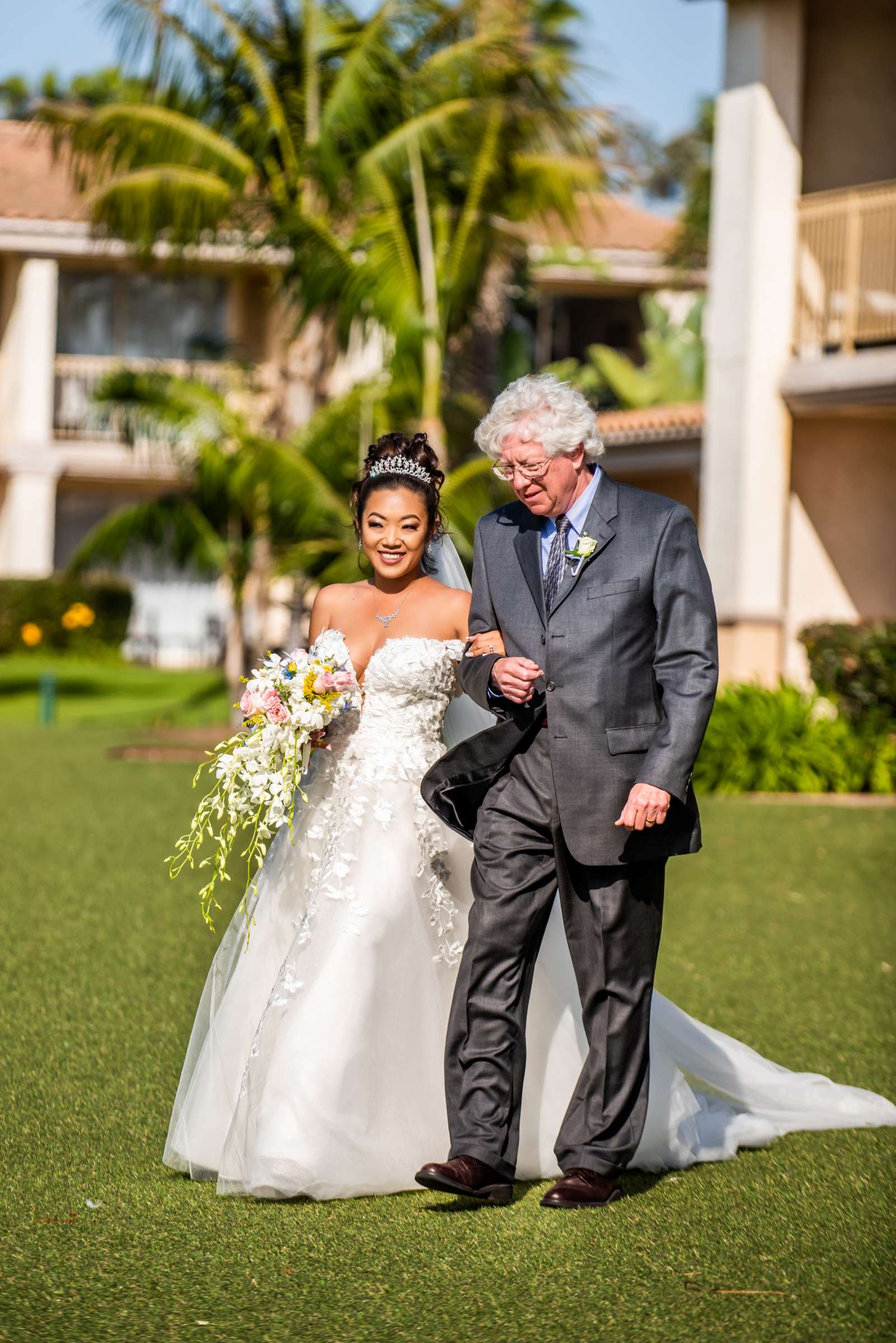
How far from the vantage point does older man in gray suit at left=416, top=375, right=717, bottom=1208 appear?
445cm

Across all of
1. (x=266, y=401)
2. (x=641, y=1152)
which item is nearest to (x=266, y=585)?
(x=266, y=401)

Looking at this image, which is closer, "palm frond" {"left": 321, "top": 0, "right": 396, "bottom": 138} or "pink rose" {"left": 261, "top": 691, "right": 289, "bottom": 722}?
"pink rose" {"left": 261, "top": 691, "right": 289, "bottom": 722}

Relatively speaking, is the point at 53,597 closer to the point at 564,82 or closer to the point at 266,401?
the point at 266,401

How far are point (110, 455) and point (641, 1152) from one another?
26.2m

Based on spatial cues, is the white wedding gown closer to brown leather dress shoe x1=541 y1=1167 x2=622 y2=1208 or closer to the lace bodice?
the lace bodice

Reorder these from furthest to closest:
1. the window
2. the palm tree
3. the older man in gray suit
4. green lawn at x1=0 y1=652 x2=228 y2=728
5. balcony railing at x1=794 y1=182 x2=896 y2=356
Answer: the window → green lawn at x1=0 y1=652 x2=228 y2=728 → the palm tree → balcony railing at x1=794 y1=182 x2=896 y2=356 → the older man in gray suit

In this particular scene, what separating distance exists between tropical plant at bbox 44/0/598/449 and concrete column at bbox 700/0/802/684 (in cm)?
163

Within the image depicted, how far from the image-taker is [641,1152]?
492cm

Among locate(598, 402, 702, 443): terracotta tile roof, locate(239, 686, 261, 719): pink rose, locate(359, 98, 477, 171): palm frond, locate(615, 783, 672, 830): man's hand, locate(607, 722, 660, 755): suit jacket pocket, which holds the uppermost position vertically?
locate(359, 98, 477, 171): palm frond

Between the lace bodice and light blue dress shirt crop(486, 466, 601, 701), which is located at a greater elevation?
light blue dress shirt crop(486, 466, 601, 701)

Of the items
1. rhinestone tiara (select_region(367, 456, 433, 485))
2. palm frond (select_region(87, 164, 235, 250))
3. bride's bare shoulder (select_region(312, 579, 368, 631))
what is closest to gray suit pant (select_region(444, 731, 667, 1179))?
bride's bare shoulder (select_region(312, 579, 368, 631))

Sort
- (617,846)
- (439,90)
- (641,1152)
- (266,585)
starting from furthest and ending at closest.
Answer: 1. (266,585)
2. (439,90)
3. (641,1152)
4. (617,846)

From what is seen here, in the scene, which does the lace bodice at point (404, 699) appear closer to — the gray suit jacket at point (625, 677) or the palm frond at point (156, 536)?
the gray suit jacket at point (625, 677)

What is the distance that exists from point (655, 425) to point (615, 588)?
1702 cm
